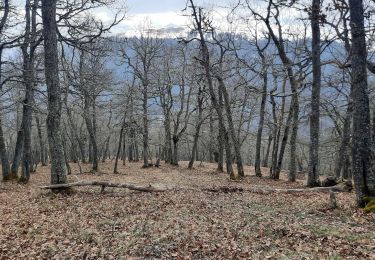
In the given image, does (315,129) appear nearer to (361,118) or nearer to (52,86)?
(361,118)

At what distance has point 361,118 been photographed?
9.96m

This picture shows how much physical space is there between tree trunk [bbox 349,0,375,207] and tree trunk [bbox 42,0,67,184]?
10.0 m

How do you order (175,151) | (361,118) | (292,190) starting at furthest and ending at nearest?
(175,151)
(292,190)
(361,118)

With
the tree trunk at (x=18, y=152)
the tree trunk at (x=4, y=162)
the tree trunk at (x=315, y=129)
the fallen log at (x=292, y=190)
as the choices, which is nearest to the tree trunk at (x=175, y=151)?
the tree trunk at (x=18, y=152)

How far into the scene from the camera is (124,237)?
8.70m

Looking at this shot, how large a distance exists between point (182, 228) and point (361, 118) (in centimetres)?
553

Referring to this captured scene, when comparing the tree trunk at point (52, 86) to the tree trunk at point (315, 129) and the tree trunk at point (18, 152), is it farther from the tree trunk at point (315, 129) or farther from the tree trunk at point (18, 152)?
the tree trunk at point (315, 129)

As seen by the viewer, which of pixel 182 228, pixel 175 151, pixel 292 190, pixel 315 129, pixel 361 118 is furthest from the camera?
pixel 175 151

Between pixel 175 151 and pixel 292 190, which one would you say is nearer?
pixel 292 190

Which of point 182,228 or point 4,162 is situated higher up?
point 4,162

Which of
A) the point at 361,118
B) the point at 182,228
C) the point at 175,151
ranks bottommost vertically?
the point at 182,228

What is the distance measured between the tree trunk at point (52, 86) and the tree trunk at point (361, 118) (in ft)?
32.9

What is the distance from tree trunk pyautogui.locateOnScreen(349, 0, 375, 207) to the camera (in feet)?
32.4

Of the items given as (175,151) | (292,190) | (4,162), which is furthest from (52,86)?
(175,151)
